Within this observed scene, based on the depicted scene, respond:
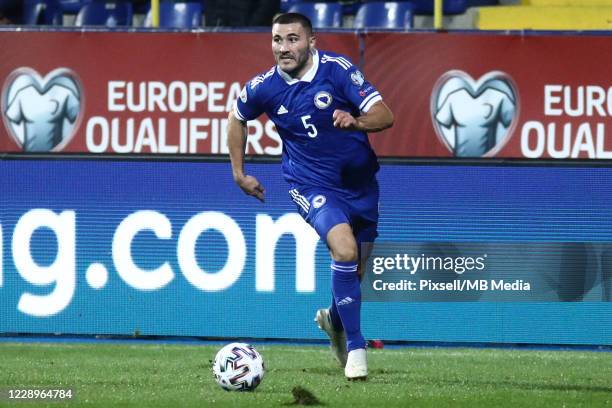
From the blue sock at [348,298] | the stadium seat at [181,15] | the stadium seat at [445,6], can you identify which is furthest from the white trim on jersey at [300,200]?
the stadium seat at [181,15]

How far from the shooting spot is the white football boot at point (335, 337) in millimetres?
9016

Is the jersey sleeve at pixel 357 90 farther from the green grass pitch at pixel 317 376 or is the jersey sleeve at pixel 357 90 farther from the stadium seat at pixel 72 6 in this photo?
the stadium seat at pixel 72 6

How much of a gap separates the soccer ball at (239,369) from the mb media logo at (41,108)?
4.81 meters

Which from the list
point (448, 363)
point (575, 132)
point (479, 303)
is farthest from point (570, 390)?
point (575, 132)

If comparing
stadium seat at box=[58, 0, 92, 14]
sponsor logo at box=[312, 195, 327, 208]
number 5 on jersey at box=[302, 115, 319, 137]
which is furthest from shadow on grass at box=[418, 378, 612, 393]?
stadium seat at box=[58, 0, 92, 14]

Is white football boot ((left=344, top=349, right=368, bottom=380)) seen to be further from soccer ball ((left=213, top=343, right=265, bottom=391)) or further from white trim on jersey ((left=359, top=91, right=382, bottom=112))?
white trim on jersey ((left=359, top=91, right=382, bottom=112))

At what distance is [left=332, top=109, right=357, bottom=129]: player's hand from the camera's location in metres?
7.96

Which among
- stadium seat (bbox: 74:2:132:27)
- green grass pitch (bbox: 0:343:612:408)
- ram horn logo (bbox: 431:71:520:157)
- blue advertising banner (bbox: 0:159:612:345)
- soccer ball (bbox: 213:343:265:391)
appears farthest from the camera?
stadium seat (bbox: 74:2:132:27)

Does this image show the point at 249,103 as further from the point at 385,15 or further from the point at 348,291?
the point at 385,15

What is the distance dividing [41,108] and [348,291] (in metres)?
4.69

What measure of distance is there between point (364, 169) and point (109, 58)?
421 centimetres

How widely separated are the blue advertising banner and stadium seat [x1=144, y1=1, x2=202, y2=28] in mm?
5127

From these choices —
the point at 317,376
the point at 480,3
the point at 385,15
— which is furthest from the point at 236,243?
the point at 480,3

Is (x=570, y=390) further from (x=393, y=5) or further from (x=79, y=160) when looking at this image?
(x=393, y=5)
